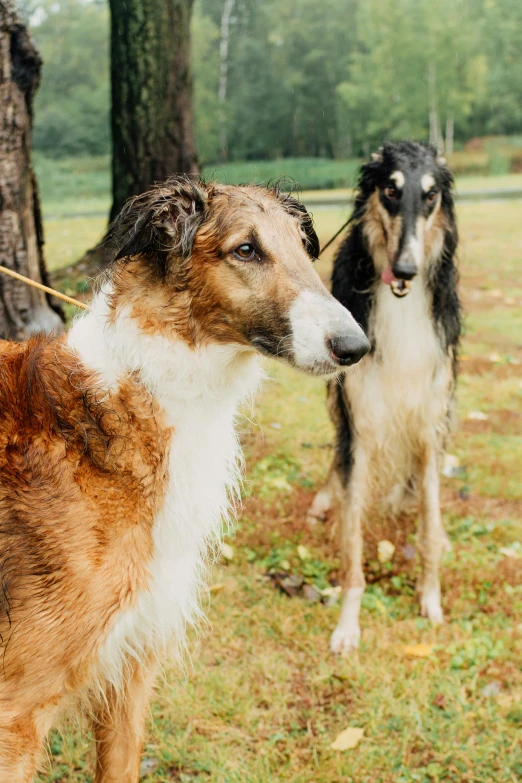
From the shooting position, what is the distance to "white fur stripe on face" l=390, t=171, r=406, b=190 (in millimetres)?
3699

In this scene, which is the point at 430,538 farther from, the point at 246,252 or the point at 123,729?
the point at 246,252

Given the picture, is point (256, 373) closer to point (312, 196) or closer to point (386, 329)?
point (386, 329)

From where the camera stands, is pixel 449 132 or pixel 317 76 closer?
pixel 449 132

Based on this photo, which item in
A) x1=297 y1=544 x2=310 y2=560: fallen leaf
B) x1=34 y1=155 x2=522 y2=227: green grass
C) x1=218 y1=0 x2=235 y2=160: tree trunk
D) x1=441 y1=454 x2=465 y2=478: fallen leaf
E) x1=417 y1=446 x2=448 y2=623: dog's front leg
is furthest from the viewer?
x1=218 y1=0 x2=235 y2=160: tree trunk

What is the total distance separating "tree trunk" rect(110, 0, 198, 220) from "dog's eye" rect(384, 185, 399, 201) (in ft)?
9.87

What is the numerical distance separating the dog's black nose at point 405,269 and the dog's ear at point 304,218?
0.77m

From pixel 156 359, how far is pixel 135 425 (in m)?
0.22

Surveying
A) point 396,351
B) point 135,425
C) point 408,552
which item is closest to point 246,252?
point 135,425

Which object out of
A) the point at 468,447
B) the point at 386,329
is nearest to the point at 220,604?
the point at 386,329

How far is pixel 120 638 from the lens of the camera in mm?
2230

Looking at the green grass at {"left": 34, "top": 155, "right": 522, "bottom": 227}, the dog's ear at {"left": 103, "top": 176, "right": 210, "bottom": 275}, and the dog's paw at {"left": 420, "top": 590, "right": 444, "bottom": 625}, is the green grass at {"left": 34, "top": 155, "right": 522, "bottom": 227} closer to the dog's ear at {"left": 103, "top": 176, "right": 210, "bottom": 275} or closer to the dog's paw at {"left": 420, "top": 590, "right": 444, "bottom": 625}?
the dog's paw at {"left": 420, "top": 590, "right": 444, "bottom": 625}

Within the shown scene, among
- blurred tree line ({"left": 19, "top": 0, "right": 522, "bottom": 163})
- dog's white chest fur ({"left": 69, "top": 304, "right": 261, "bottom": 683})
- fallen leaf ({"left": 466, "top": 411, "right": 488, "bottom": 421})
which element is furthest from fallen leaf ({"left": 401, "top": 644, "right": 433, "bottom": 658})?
blurred tree line ({"left": 19, "top": 0, "right": 522, "bottom": 163})

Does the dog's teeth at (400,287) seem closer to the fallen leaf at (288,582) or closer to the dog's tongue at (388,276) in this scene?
the dog's tongue at (388,276)

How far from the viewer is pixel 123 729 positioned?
269cm
